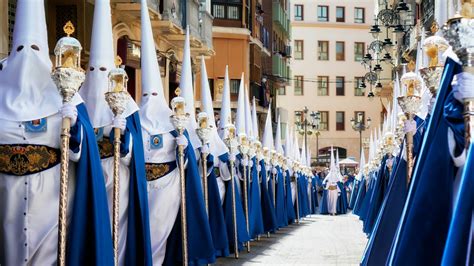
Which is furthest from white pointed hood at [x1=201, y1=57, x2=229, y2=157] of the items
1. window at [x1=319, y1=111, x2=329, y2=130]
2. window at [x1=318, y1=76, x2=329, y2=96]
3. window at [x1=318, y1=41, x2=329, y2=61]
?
window at [x1=318, y1=41, x2=329, y2=61]

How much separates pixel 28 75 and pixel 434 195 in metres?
3.16

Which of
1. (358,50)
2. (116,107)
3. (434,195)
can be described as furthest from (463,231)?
(358,50)

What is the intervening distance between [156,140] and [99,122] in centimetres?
194

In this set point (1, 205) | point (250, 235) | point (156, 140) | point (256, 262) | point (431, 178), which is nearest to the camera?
point (431, 178)

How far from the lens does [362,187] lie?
30953mm

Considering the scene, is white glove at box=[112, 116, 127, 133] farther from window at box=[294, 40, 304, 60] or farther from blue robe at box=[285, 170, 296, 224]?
window at box=[294, 40, 304, 60]

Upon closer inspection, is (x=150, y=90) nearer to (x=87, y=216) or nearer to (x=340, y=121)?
(x=87, y=216)

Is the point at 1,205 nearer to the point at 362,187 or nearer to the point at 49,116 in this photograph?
the point at 49,116

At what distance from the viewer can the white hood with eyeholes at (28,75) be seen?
291 inches

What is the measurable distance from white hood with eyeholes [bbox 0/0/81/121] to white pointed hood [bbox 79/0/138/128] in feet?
4.99

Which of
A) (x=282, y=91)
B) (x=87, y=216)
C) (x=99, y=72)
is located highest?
(x=282, y=91)

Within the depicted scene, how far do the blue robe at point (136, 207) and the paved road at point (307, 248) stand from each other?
4.07 m

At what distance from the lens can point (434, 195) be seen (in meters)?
6.62

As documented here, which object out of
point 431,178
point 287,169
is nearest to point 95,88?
point 431,178
